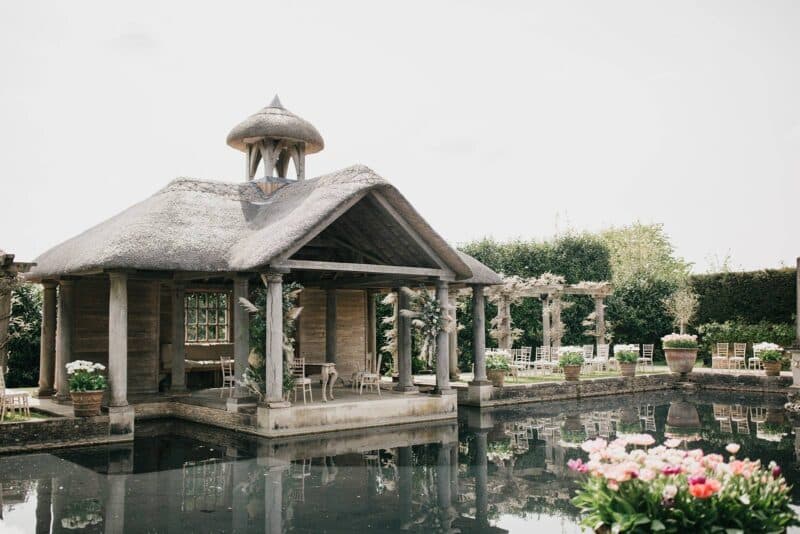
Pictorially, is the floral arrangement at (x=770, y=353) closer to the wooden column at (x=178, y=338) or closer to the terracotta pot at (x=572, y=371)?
the terracotta pot at (x=572, y=371)

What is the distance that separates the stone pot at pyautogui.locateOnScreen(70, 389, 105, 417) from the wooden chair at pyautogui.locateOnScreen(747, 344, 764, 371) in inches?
673

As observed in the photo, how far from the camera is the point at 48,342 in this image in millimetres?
15805

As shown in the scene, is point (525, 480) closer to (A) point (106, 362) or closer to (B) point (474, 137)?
(A) point (106, 362)

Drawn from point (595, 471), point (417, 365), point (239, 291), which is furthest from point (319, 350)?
point (595, 471)

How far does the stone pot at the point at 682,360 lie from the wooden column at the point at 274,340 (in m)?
12.9

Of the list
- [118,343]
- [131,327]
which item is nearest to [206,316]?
[131,327]

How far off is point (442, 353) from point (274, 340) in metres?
3.89

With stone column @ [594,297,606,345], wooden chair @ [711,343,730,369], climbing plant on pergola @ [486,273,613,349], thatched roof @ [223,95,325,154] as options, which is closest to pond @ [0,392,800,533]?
climbing plant on pergola @ [486,273,613,349]

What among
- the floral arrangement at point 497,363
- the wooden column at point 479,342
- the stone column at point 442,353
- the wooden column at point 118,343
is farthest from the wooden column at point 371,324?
the wooden column at point 118,343

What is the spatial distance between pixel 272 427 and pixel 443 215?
3666cm

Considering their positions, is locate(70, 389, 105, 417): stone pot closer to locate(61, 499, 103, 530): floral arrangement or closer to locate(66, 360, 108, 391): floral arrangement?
locate(66, 360, 108, 391): floral arrangement

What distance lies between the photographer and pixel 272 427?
11883mm

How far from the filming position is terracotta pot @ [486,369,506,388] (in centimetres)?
1681

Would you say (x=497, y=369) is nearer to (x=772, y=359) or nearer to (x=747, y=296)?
(x=772, y=359)
